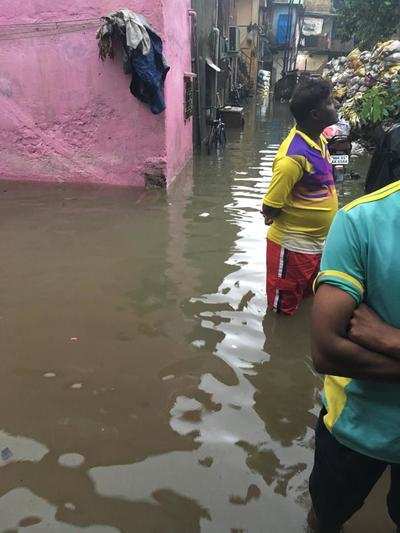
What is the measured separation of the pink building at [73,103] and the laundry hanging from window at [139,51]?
0.25 metres

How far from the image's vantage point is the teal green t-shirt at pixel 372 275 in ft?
4.20

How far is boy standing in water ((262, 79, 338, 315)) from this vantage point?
9.88 feet

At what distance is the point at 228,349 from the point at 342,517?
1741 millimetres

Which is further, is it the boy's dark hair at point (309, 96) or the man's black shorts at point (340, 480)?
the boy's dark hair at point (309, 96)

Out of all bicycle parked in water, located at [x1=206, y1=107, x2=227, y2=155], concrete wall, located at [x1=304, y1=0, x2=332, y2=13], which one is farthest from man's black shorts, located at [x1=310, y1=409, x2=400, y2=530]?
concrete wall, located at [x1=304, y1=0, x2=332, y2=13]

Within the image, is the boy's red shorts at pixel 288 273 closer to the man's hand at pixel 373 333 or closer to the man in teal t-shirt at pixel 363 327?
the man in teal t-shirt at pixel 363 327

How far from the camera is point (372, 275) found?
1311 millimetres

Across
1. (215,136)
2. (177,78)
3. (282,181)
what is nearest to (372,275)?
(282,181)

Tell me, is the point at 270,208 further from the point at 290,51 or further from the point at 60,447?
the point at 290,51

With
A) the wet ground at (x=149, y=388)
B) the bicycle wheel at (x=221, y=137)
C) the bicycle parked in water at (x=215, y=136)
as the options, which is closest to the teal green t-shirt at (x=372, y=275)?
the wet ground at (x=149, y=388)

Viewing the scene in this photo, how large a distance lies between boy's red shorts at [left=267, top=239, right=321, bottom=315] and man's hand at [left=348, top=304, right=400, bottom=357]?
1.99 meters

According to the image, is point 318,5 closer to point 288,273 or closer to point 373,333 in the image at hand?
point 288,273

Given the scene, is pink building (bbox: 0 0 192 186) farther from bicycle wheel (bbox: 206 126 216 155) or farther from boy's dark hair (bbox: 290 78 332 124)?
boy's dark hair (bbox: 290 78 332 124)

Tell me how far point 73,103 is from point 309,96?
16.8ft
